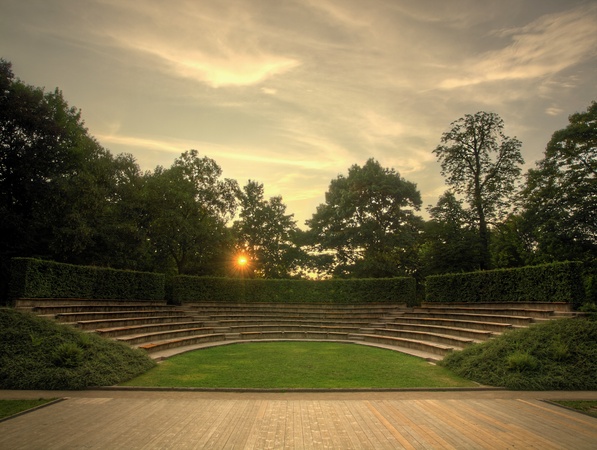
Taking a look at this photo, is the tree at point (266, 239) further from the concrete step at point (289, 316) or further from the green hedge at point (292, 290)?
the concrete step at point (289, 316)

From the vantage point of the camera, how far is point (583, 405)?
313 inches

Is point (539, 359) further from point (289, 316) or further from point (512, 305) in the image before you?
point (289, 316)

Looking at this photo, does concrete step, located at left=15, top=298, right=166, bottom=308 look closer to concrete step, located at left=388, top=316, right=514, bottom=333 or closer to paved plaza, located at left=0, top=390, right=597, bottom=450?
paved plaza, located at left=0, top=390, right=597, bottom=450

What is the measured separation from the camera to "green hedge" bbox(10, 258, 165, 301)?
49.9 feet

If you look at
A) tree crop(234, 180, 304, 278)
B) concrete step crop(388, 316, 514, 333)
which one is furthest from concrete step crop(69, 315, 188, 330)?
tree crop(234, 180, 304, 278)

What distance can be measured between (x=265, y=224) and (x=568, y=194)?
34411mm

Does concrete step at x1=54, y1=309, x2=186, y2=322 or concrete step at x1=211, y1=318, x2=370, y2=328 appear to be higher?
concrete step at x1=54, y1=309, x2=186, y2=322

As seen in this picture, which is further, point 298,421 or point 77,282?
point 77,282

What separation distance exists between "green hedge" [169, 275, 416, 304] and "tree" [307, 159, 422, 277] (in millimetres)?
11978

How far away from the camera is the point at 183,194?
32.6m

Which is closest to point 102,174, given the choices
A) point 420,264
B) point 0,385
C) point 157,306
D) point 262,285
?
point 157,306

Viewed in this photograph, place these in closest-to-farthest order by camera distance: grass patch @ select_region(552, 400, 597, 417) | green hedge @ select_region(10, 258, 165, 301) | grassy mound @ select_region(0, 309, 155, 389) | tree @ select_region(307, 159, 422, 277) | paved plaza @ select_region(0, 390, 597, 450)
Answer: paved plaza @ select_region(0, 390, 597, 450), grass patch @ select_region(552, 400, 597, 417), grassy mound @ select_region(0, 309, 155, 389), green hedge @ select_region(10, 258, 165, 301), tree @ select_region(307, 159, 422, 277)

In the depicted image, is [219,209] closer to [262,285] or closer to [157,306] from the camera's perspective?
[262,285]

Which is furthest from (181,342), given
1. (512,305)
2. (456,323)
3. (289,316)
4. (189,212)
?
(189,212)
